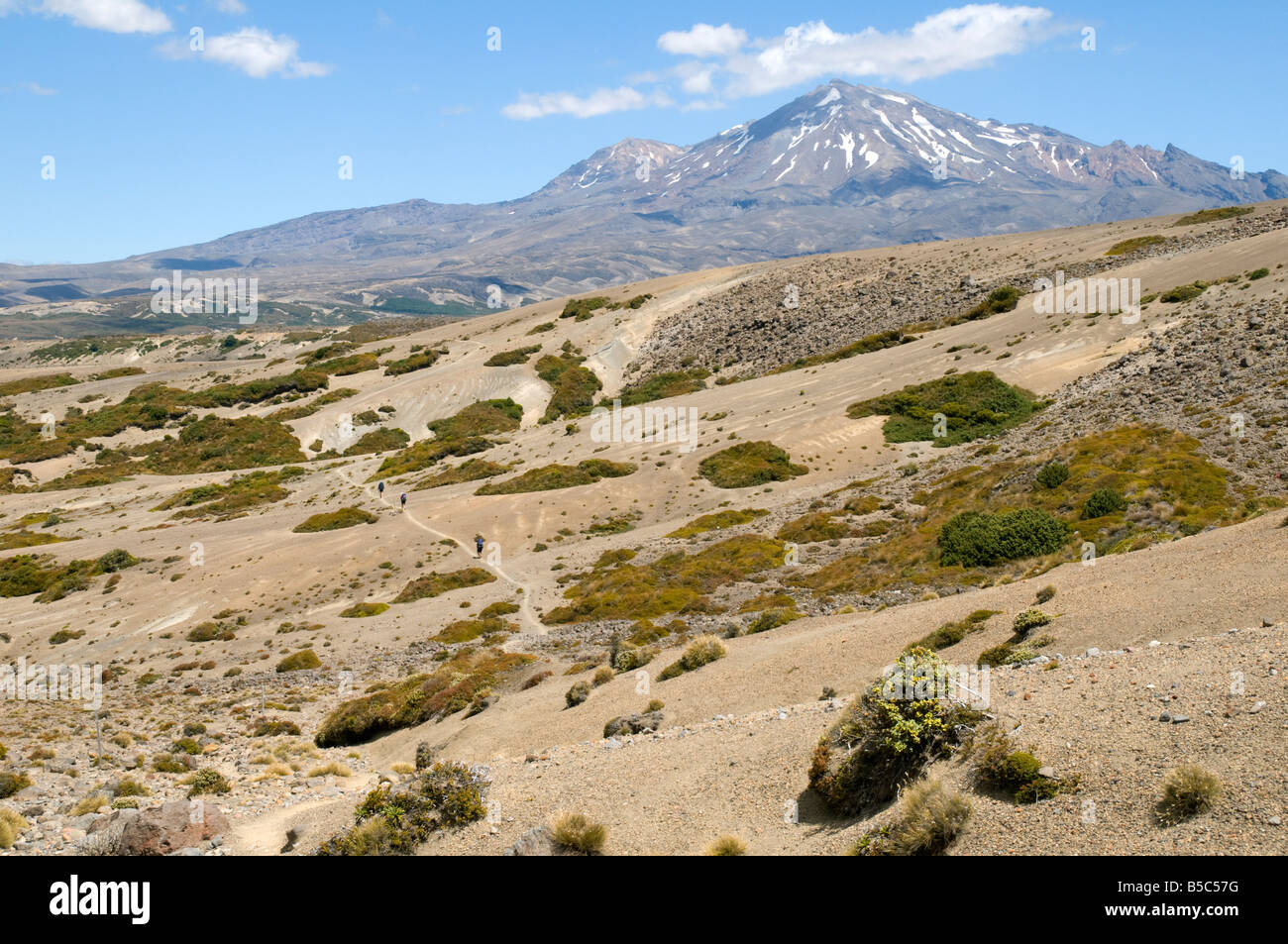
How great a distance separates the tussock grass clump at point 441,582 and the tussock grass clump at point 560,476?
36.4 ft

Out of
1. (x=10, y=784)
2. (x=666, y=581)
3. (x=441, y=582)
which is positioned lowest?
(x=441, y=582)

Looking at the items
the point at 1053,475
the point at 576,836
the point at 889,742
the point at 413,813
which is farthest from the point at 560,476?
the point at 889,742

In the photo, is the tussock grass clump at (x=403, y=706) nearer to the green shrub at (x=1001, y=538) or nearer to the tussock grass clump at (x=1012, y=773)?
the green shrub at (x=1001, y=538)

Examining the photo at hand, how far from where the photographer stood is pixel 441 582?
38969 millimetres

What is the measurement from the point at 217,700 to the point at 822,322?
Answer: 6356cm

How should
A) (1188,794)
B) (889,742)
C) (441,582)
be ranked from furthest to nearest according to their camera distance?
(441,582) < (889,742) < (1188,794)

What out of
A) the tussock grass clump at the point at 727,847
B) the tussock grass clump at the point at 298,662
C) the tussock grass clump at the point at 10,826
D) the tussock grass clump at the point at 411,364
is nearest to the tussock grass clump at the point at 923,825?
the tussock grass clump at the point at 727,847

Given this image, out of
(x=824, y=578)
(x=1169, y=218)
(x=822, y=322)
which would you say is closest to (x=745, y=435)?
(x=824, y=578)

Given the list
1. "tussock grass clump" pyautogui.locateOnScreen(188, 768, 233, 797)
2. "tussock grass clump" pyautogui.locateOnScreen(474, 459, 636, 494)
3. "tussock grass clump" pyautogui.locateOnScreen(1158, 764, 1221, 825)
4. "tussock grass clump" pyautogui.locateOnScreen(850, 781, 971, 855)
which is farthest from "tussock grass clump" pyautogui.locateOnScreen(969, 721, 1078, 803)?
"tussock grass clump" pyautogui.locateOnScreen(474, 459, 636, 494)

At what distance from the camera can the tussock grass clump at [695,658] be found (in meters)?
20.9

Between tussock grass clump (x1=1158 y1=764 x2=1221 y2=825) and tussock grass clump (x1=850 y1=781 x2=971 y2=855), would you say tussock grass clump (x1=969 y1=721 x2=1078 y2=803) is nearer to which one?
tussock grass clump (x1=850 y1=781 x2=971 y2=855)

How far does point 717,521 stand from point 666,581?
29.3ft

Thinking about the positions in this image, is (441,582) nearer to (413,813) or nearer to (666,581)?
(666,581)

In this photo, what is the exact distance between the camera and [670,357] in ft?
276
